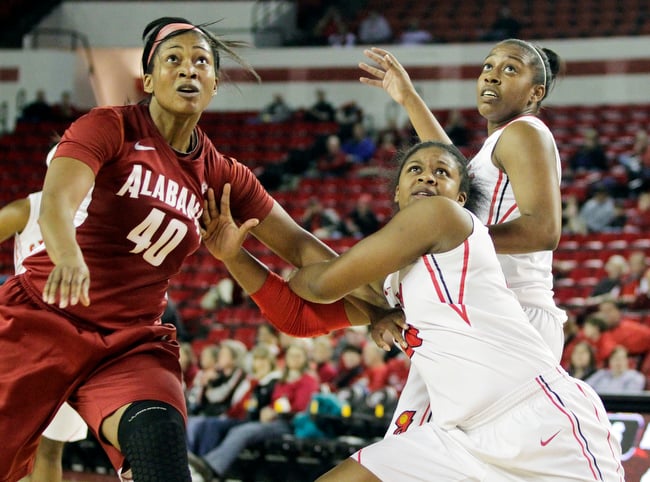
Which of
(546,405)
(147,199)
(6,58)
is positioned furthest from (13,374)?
(6,58)

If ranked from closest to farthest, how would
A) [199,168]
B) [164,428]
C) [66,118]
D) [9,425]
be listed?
[164,428] → [9,425] → [199,168] → [66,118]

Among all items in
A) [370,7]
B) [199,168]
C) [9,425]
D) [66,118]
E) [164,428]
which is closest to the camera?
[164,428]

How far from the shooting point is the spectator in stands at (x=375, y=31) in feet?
58.1

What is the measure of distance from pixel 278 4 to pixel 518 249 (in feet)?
54.6

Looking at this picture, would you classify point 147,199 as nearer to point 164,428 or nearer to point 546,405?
point 164,428

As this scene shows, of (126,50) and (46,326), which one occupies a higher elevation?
(46,326)

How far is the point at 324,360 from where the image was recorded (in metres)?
8.64

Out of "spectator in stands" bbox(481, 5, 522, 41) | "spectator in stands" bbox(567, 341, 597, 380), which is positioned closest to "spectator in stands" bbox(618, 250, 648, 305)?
"spectator in stands" bbox(567, 341, 597, 380)

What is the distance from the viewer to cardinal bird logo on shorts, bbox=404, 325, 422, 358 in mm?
3266

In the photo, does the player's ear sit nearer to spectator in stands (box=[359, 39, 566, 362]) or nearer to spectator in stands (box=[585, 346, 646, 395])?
spectator in stands (box=[359, 39, 566, 362])

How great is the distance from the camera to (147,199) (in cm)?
333

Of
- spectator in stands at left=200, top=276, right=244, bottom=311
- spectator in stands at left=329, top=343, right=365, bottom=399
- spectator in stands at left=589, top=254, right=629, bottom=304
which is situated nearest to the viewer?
spectator in stands at left=329, top=343, right=365, bottom=399

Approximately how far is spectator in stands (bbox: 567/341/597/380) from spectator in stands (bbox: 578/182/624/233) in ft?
14.4

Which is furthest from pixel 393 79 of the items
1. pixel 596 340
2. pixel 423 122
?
pixel 596 340
